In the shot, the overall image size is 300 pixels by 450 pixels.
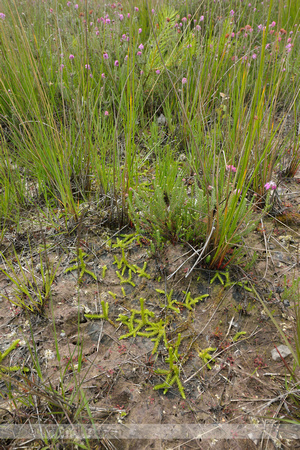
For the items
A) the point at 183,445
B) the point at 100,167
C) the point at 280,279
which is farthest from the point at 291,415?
the point at 100,167

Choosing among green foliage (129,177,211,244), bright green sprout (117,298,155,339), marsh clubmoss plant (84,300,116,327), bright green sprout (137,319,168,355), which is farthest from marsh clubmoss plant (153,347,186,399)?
green foliage (129,177,211,244)

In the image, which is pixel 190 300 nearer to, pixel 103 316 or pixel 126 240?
pixel 103 316

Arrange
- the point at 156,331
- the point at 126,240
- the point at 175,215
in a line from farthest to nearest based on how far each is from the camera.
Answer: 1. the point at 126,240
2. the point at 175,215
3. the point at 156,331

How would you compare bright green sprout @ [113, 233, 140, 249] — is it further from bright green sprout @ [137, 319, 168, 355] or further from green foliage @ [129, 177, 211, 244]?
bright green sprout @ [137, 319, 168, 355]

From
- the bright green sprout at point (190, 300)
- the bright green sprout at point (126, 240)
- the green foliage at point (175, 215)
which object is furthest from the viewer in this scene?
the bright green sprout at point (126, 240)

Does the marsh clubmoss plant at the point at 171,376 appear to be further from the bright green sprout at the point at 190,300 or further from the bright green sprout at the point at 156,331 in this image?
the bright green sprout at the point at 190,300

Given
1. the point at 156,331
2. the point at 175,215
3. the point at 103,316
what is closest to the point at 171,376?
the point at 156,331

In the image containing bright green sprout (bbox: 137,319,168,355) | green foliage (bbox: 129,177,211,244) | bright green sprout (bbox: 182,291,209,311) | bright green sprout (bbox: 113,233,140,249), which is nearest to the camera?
bright green sprout (bbox: 137,319,168,355)

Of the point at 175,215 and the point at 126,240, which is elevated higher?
the point at 175,215

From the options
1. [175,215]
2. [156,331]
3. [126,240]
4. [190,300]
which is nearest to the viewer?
[156,331]

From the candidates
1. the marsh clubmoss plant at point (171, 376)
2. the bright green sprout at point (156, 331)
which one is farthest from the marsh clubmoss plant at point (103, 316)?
the marsh clubmoss plant at point (171, 376)

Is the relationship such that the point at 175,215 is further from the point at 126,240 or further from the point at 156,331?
the point at 156,331

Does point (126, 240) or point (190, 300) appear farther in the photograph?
point (126, 240)

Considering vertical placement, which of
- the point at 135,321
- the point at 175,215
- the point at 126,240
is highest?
the point at 175,215
